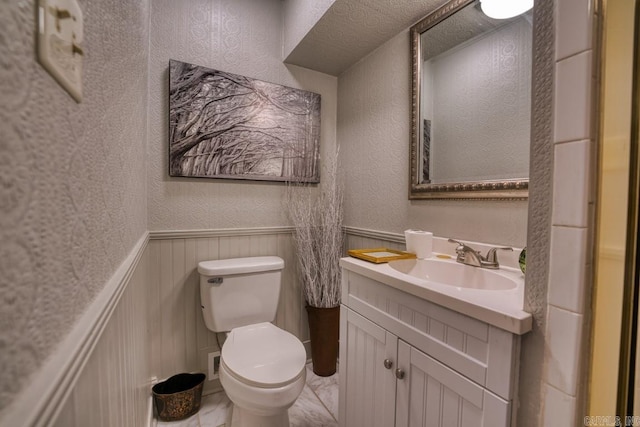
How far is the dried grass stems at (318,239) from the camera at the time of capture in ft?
5.91

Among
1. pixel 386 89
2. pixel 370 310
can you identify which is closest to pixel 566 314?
pixel 370 310

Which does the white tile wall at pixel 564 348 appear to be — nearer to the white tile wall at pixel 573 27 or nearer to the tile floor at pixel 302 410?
the white tile wall at pixel 573 27

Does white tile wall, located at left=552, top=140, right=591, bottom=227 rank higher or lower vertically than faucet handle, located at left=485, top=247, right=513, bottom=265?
higher

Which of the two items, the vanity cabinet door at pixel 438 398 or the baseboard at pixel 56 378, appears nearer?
the baseboard at pixel 56 378

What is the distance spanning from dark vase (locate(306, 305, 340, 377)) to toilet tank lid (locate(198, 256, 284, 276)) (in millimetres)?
412

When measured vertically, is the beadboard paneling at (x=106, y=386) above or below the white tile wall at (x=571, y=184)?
below

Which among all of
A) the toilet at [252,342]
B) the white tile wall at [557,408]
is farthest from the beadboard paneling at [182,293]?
the white tile wall at [557,408]

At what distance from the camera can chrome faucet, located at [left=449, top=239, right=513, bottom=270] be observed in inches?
42.9

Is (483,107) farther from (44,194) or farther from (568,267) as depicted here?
(44,194)

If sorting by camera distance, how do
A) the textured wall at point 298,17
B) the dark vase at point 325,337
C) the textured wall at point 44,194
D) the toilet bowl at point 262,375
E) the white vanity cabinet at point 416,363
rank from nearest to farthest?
the textured wall at point 44,194 → the white vanity cabinet at point 416,363 → the toilet bowl at point 262,375 → the textured wall at point 298,17 → the dark vase at point 325,337

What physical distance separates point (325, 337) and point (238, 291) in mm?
643

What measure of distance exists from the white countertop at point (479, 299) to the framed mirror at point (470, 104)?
16.3 inches

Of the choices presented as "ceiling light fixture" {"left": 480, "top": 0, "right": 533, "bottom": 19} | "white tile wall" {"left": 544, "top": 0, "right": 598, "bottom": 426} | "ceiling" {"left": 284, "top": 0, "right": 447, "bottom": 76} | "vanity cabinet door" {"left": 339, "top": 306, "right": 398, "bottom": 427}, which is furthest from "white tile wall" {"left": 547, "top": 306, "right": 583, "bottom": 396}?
"ceiling" {"left": 284, "top": 0, "right": 447, "bottom": 76}

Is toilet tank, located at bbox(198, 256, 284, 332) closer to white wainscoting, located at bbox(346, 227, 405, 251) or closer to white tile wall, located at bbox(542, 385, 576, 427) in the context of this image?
white wainscoting, located at bbox(346, 227, 405, 251)
